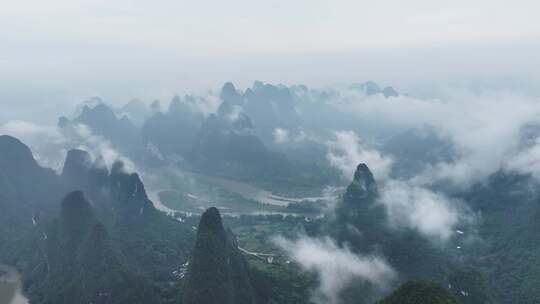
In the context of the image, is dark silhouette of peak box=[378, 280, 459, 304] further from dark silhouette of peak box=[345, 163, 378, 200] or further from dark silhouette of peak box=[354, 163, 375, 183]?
dark silhouette of peak box=[354, 163, 375, 183]

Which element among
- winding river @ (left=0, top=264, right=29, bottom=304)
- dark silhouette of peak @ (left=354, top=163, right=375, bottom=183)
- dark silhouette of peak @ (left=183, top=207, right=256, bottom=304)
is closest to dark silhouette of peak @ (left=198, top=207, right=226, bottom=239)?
dark silhouette of peak @ (left=183, top=207, right=256, bottom=304)

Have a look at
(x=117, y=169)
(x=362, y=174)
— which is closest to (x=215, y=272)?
(x=362, y=174)

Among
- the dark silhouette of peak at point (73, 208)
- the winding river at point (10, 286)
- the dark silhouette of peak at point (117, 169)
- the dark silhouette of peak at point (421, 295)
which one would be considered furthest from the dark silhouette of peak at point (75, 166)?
the dark silhouette of peak at point (421, 295)

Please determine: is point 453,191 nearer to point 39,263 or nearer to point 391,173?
point 391,173

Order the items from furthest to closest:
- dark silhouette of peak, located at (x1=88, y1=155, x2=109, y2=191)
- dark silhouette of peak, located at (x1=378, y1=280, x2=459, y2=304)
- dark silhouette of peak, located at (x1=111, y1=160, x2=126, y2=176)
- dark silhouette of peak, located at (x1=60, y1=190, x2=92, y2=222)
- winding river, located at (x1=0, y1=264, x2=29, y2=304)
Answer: dark silhouette of peak, located at (x1=88, y1=155, x2=109, y2=191)
dark silhouette of peak, located at (x1=111, y1=160, x2=126, y2=176)
dark silhouette of peak, located at (x1=60, y1=190, x2=92, y2=222)
winding river, located at (x1=0, y1=264, x2=29, y2=304)
dark silhouette of peak, located at (x1=378, y1=280, x2=459, y2=304)

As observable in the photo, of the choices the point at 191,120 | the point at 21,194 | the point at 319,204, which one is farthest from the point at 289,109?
the point at 21,194

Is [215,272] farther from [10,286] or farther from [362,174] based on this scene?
[362,174]

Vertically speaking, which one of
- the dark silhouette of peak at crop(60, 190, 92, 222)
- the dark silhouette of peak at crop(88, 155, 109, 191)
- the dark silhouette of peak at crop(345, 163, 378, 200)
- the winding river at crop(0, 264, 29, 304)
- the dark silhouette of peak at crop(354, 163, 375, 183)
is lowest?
the winding river at crop(0, 264, 29, 304)
